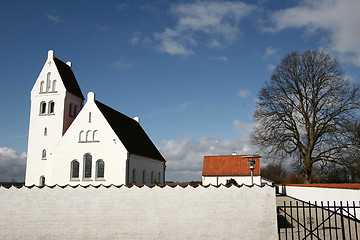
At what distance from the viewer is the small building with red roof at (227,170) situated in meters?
41.6

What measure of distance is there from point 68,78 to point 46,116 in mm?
4845

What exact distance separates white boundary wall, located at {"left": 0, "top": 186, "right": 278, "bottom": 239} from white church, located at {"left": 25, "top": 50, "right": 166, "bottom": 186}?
13.3 metres

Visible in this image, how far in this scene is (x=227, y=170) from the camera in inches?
1677

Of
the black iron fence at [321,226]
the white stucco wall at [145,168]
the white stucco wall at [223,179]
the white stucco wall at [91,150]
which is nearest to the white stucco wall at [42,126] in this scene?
the white stucco wall at [91,150]

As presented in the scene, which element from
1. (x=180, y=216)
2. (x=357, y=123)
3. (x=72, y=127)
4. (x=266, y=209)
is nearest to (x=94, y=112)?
(x=72, y=127)

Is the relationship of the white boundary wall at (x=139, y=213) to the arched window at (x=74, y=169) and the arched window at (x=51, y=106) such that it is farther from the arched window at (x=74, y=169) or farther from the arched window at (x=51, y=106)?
the arched window at (x=51, y=106)

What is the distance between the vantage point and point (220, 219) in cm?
1252

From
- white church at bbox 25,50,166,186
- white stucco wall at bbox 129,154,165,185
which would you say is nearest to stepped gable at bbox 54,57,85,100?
white church at bbox 25,50,166,186

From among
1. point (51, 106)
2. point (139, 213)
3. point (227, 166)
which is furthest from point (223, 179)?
point (139, 213)

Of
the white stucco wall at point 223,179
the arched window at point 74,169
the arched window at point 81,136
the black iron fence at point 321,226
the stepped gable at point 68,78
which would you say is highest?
the stepped gable at point 68,78

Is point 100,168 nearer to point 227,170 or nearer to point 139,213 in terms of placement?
point 139,213

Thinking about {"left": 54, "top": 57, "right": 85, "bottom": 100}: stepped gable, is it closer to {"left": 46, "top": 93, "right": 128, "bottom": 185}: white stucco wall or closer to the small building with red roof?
{"left": 46, "top": 93, "right": 128, "bottom": 185}: white stucco wall

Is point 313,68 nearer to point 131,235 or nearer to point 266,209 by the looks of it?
point 266,209

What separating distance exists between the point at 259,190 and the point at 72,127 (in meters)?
20.5
